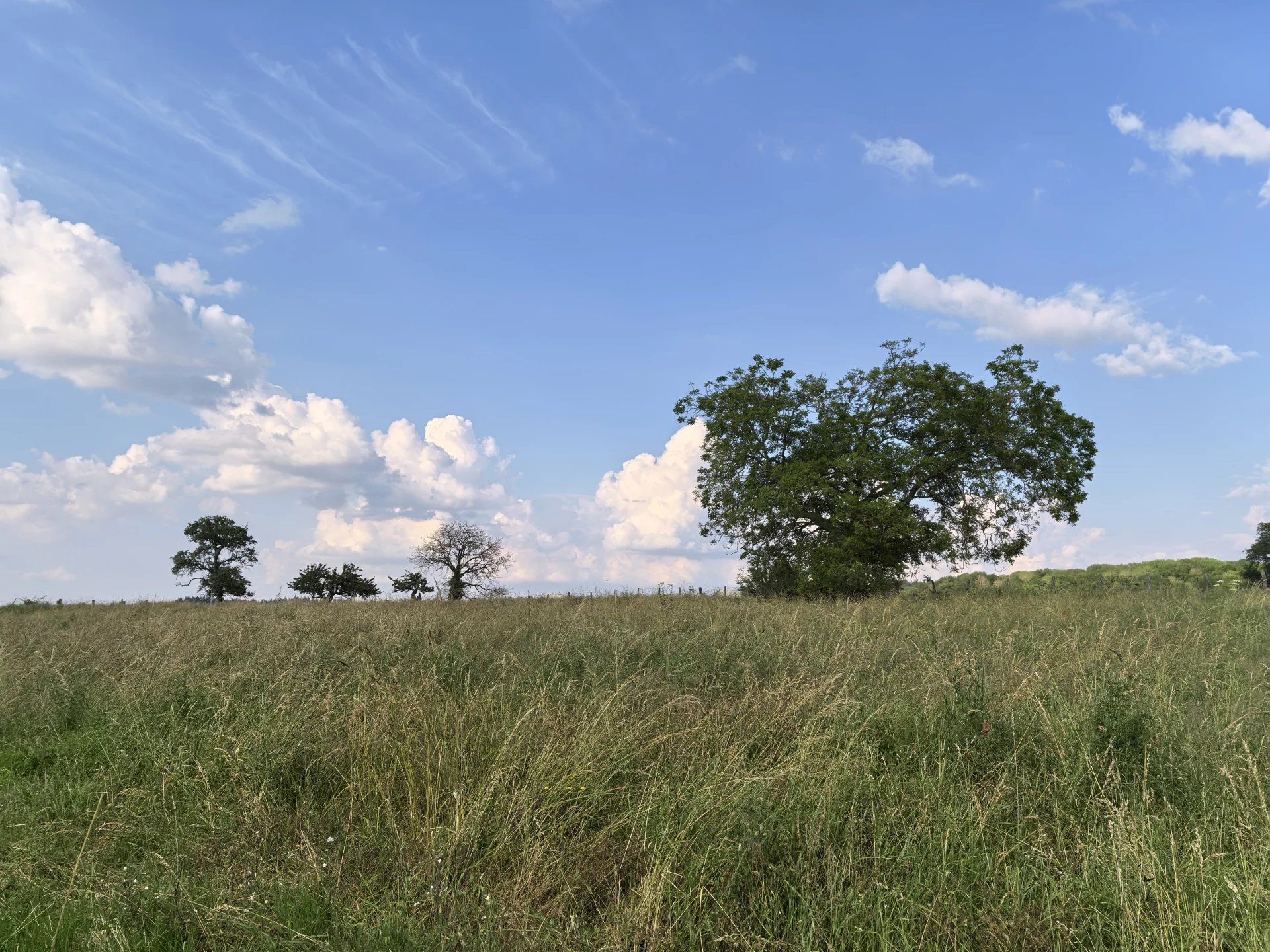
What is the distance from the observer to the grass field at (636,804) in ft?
11.9

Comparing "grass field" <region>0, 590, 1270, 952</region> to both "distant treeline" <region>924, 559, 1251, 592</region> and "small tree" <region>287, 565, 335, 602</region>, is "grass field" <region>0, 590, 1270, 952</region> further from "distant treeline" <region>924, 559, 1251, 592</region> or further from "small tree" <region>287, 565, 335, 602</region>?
"small tree" <region>287, 565, 335, 602</region>

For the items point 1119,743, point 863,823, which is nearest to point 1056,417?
point 1119,743

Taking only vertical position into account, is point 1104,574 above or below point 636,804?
above

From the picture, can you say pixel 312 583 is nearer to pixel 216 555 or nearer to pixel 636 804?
pixel 216 555

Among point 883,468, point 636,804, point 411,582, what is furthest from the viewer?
point 411,582

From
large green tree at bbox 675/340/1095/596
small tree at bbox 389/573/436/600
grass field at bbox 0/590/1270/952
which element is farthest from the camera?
small tree at bbox 389/573/436/600

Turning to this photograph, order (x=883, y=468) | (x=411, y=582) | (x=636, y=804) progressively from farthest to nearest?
(x=411, y=582) → (x=883, y=468) → (x=636, y=804)

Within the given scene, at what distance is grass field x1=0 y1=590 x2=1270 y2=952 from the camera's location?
3.63 metres

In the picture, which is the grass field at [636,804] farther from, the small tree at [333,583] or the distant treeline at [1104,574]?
the small tree at [333,583]

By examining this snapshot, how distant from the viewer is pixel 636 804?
15.1ft

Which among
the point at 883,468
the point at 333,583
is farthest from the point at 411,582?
the point at 883,468

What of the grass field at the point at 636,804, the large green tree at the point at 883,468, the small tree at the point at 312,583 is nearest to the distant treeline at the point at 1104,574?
the large green tree at the point at 883,468

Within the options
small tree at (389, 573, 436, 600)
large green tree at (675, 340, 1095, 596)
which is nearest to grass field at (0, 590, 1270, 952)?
large green tree at (675, 340, 1095, 596)

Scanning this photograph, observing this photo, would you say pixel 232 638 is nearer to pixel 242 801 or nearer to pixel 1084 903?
pixel 242 801
